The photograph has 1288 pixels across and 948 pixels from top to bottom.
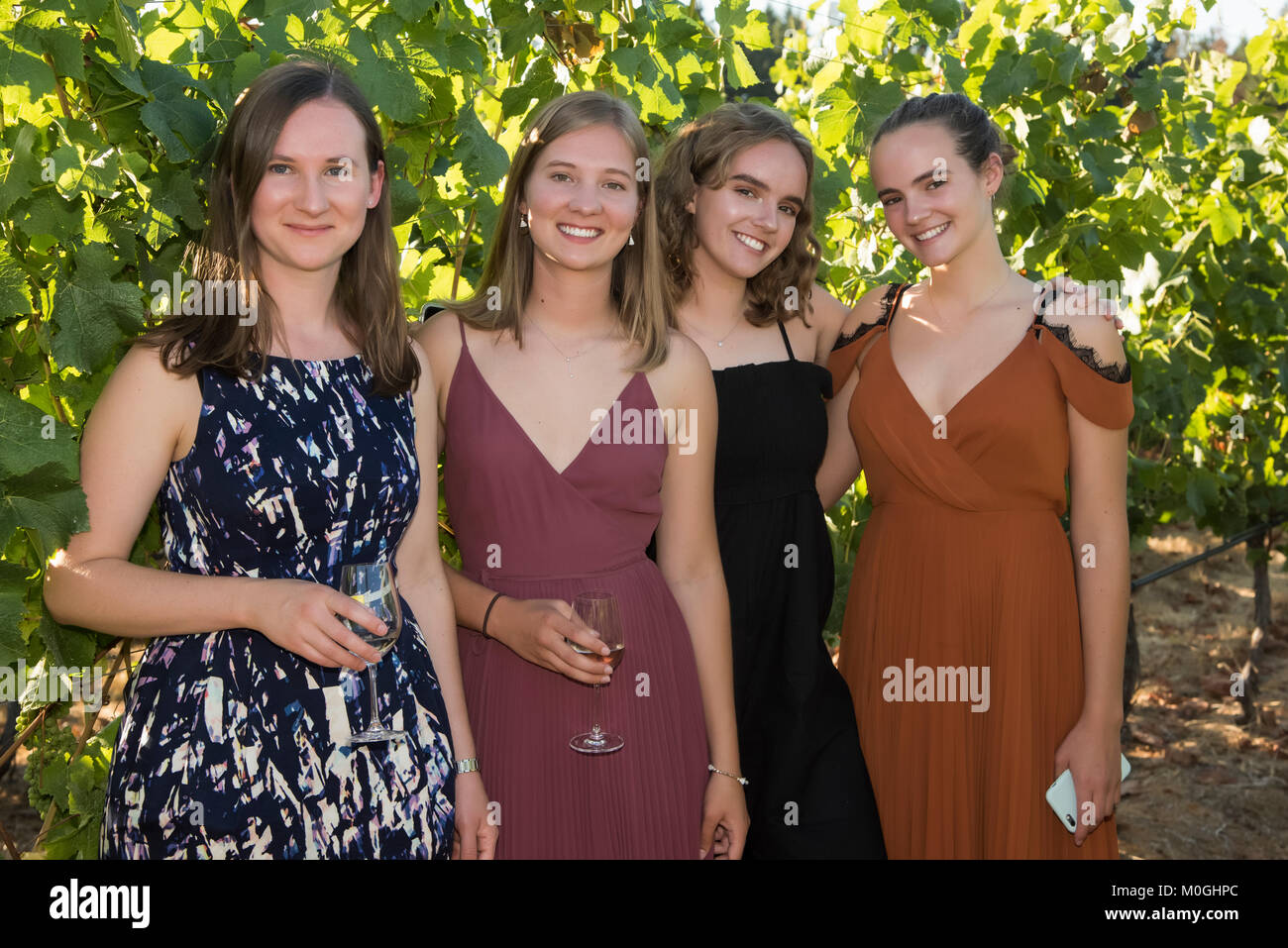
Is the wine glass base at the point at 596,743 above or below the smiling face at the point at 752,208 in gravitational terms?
below

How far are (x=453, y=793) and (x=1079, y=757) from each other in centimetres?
147

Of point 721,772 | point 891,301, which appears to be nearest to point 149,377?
point 721,772

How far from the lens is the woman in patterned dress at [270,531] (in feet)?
6.35

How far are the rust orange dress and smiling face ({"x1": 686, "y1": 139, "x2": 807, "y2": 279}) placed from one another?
1.53ft

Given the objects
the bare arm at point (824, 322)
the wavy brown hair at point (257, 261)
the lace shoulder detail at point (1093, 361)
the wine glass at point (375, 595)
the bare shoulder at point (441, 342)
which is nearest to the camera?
the wine glass at point (375, 595)

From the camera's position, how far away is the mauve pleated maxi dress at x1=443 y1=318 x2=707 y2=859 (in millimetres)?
2516

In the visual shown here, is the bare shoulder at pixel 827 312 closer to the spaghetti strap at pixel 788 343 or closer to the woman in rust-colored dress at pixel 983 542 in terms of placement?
the spaghetti strap at pixel 788 343

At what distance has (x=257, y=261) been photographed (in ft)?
7.09

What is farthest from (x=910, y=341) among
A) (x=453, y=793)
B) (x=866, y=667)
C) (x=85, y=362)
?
(x=85, y=362)

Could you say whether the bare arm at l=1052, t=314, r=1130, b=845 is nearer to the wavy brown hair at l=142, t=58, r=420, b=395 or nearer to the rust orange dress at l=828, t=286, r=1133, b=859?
the rust orange dress at l=828, t=286, r=1133, b=859

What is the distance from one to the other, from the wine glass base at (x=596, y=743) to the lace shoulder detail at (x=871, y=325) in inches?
50.6

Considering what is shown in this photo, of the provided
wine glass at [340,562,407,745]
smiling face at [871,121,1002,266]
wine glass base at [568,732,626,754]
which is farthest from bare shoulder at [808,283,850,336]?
wine glass at [340,562,407,745]

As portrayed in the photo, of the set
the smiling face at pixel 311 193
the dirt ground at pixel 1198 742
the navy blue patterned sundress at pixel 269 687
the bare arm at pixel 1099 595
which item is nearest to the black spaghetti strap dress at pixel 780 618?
the bare arm at pixel 1099 595
